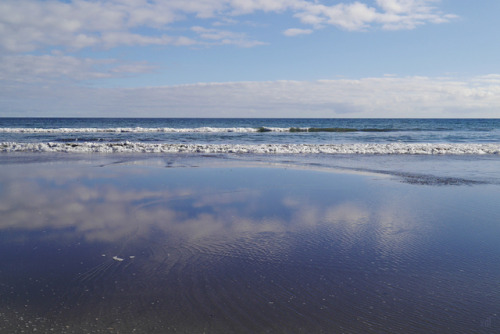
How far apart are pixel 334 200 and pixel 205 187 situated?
11.4ft

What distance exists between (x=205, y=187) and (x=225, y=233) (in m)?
4.05

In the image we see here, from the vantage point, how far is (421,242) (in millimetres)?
5879

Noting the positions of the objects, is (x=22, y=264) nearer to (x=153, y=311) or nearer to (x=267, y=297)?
(x=153, y=311)

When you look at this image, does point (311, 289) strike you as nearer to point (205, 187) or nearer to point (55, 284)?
point (55, 284)

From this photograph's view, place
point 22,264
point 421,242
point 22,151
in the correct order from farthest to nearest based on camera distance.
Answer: point 22,151 → point 421,242 → point 22,264

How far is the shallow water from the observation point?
370 centimetres

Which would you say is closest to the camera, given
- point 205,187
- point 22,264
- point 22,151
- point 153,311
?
point 153,311

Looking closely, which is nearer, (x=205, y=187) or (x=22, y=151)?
(x=205, y=187)

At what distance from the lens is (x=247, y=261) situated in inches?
199

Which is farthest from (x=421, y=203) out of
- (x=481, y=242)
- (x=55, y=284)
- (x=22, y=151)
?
(x=22, y=151)

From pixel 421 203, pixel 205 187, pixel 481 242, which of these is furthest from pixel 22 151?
pixel 481 242

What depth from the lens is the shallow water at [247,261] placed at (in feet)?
12.1

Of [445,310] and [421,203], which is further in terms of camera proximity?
[421,203]

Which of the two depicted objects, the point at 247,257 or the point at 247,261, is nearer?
the point at 247,261
